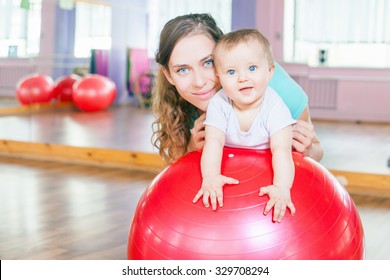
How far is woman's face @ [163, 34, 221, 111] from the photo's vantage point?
173 centimetres

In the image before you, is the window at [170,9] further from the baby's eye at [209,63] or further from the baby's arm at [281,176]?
the baby's arm at [281,176]

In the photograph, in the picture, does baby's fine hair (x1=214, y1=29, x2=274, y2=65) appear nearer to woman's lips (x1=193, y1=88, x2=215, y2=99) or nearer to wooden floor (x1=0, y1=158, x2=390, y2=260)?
woman's lips (x1=193, y1=88, x2=215, y2=99)

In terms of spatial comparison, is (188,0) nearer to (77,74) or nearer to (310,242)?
(77,74)

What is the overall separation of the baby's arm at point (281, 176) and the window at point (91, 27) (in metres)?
4.91

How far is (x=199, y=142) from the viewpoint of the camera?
6.00ft

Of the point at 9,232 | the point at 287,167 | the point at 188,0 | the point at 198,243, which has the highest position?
the point at 188,0

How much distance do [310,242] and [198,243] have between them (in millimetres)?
263

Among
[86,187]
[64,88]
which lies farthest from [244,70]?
[64,88]

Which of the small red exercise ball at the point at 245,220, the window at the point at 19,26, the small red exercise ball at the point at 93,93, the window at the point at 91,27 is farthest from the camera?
the small red exercise ball at the point at 93,93

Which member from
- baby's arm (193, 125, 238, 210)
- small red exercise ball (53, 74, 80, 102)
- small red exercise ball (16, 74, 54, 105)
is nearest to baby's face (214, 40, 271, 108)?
baby's arm (193, 125, 238, 210)

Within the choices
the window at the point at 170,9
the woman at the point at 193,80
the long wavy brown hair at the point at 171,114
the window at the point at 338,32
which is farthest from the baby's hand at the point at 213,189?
the window at the point at 170,9

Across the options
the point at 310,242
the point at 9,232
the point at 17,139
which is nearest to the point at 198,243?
the point at 310,242

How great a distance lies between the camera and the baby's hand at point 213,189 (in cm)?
146

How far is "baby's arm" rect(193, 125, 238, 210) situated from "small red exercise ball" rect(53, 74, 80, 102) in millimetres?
4503
